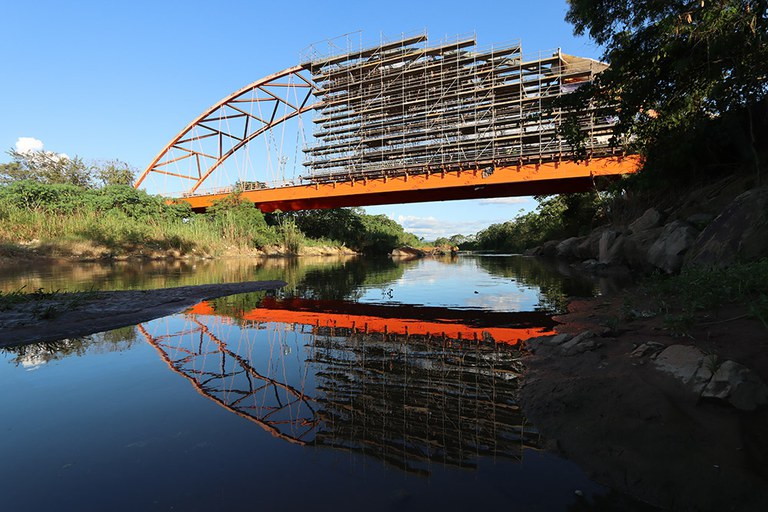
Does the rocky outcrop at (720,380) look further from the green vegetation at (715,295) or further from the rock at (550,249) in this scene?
the rock at (550,249)

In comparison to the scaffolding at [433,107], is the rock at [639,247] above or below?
below

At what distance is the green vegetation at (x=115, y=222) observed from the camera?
22125 millimetres

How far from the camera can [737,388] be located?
244 cm

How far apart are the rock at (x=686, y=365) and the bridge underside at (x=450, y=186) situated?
24926 mm

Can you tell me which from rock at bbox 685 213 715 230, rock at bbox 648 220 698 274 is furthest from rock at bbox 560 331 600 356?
rock at bbox 685 213 715 230

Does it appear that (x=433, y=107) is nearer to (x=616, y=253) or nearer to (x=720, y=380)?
(x=616, y=253)

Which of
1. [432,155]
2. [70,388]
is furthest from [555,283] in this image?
[432,155]

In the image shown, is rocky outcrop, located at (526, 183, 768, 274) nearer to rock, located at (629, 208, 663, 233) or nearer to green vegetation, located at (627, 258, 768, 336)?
rock, located at (629, 208, 663, 233)

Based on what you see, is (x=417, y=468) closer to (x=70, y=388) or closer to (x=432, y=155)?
(x=70, y=388)

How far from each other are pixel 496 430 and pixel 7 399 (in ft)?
13.5

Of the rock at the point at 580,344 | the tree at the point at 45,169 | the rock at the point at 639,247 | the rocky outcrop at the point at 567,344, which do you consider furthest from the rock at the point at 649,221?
the tree at the point at 45,169

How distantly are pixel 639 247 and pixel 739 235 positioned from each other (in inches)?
272

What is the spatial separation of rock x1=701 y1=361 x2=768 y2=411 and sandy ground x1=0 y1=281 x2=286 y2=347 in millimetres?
7170

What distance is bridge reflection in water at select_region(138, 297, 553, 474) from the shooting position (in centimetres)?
262
